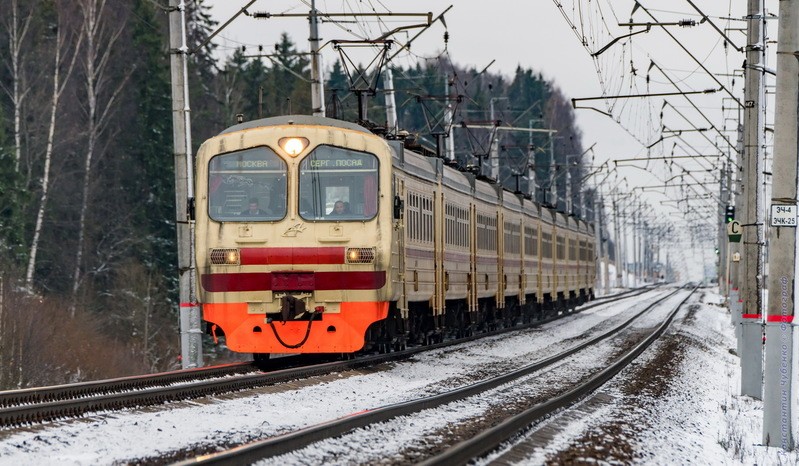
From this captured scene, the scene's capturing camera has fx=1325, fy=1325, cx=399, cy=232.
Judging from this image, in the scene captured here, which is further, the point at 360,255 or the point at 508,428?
the point at 360,255

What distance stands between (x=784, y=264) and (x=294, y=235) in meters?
7.08

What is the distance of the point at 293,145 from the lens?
58.6ft

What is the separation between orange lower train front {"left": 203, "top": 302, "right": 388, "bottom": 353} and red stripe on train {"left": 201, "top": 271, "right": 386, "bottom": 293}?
24 centimetres

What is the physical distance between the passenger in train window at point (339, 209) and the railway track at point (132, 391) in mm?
2017

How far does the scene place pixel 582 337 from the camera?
3014 centimetres

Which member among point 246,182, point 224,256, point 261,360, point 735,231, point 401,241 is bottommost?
point 261,360

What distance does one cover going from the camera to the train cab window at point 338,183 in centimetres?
1773

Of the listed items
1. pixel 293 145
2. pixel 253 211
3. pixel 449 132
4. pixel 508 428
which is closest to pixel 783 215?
pixel 508 428

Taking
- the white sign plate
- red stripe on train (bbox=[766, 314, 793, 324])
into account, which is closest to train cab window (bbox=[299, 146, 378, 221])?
the white sign plate

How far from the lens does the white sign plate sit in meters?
12.5

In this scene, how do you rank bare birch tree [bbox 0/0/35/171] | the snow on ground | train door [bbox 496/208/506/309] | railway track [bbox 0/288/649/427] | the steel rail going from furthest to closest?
bare birch tree [bbox 0/0/35/171]
train door [bbox 496/208/506/309]
railway track [bbox 0/288/649/427]
the snow on ground
the steel rail

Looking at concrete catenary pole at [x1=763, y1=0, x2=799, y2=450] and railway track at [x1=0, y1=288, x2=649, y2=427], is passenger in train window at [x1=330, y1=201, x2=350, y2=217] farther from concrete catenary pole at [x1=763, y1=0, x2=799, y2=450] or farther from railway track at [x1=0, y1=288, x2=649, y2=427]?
concrete catenary pole at [x1=763, y1=0, x2=799, y2=450]

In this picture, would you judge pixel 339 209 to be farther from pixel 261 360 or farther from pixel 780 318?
pixel 780 318

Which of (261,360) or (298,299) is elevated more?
(298,299)
